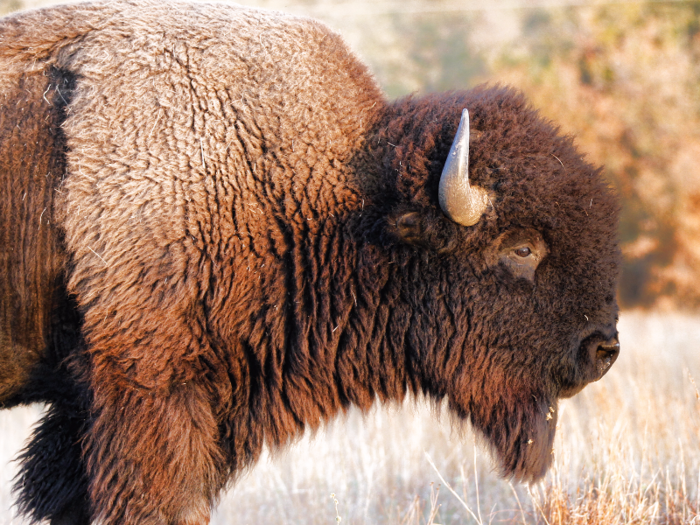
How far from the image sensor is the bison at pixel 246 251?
111 inches

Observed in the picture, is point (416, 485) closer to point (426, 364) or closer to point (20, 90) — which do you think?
point (426, 364)

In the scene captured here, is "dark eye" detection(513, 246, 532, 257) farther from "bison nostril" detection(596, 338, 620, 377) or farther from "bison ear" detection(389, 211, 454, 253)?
"bison nostril" detection(596, 338, 620, 377)

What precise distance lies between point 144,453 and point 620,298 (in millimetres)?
19075

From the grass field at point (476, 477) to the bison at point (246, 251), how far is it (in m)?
0.44

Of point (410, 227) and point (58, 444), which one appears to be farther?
point (58, 444)

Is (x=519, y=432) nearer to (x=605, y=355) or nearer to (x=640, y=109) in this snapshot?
(x=605, y=355)

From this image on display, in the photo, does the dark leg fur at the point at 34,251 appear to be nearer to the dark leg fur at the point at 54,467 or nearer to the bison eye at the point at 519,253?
the dark leg fur at the point at 54,467

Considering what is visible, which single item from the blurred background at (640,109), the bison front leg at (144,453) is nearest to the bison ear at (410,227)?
the bison front leg at (144,453)

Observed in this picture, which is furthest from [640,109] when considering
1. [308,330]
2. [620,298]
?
[308,330]

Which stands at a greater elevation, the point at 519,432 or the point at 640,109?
the point at 640,109

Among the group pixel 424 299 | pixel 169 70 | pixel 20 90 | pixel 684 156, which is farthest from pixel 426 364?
pixel 684 156

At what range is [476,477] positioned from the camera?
357 centimetres

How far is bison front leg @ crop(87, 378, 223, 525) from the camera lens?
2.79 meters

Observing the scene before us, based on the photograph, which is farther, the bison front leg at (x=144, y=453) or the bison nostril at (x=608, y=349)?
the bison nostril at (x=608, y=349)
